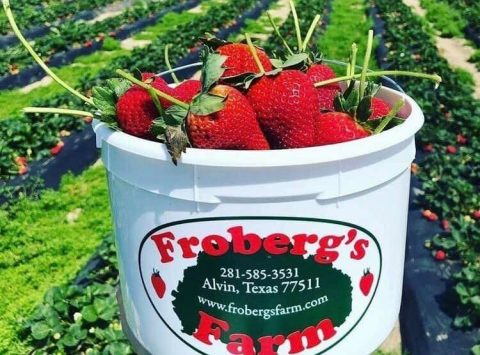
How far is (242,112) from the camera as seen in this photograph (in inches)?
51.0

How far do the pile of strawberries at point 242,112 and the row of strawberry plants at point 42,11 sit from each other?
1113cm

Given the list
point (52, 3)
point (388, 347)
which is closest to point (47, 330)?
point (388, 347)

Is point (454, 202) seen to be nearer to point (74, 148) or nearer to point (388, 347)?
point (388, 347)

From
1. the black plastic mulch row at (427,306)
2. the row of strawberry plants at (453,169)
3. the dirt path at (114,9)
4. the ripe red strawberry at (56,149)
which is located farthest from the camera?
the dirt path at (114,9)

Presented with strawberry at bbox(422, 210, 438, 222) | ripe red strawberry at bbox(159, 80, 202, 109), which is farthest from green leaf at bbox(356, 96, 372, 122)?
strawberry at bbox(422, 210, 438, 222)

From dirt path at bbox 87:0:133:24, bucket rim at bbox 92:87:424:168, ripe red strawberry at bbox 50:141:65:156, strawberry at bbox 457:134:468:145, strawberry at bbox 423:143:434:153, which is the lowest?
dirt path at bbox 87:0:133:24

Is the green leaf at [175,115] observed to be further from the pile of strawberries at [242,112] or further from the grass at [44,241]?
the grass at [44,241]

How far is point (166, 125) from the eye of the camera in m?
1.32

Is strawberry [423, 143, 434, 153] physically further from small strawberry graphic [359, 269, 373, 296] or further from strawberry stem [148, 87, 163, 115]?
strawberry stem [148, 87, 163, 115]

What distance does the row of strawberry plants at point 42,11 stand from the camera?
1252 centimetres

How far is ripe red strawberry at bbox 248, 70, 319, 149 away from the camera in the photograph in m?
1.33

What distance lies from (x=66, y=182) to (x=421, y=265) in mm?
2951

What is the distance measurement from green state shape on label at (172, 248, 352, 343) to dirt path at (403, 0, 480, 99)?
6.68 metres

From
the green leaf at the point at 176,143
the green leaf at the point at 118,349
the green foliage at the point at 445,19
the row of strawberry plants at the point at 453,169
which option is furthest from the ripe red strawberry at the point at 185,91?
the green foliage at the point at 445,19
